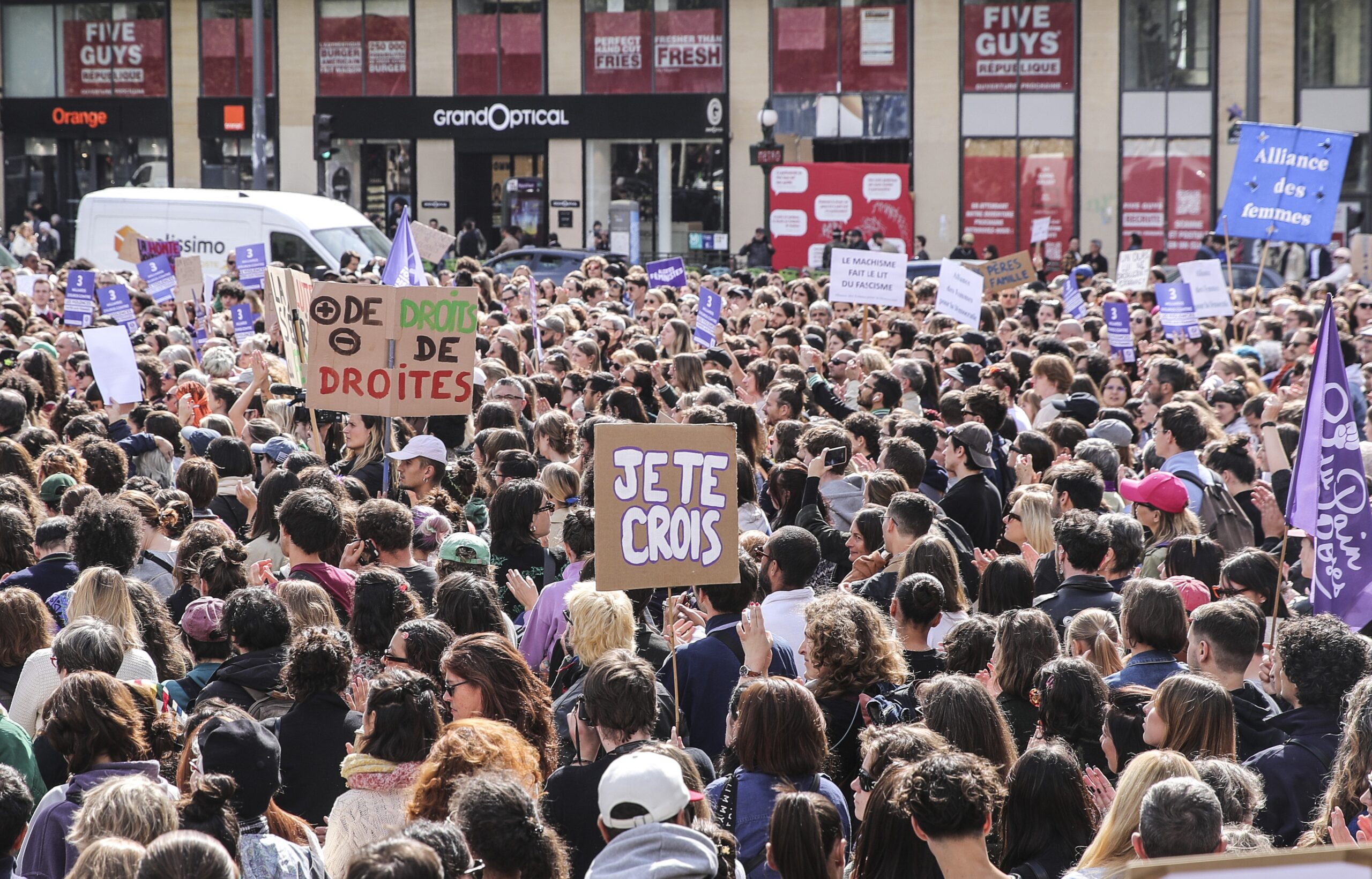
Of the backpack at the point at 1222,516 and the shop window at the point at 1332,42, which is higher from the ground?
the shop window at the point at 1332,42

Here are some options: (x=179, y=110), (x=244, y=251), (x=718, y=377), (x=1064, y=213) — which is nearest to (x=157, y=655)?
(x=718, y=377)

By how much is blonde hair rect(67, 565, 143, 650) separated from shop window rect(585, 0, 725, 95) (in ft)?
108

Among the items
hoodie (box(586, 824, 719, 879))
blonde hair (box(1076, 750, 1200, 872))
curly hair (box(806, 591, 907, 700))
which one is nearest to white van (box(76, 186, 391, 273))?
curly hair (box(806, 591, 907, 700))

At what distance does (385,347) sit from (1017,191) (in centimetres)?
2839

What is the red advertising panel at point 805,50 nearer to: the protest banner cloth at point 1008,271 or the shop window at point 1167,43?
the shop window at point 1167,43

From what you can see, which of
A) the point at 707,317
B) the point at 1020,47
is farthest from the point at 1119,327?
the point at 1020,47

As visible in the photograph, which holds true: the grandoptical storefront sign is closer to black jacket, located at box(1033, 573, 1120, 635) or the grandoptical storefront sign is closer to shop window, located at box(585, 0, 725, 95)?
shop window, located at box(585, 0, 725, 95)

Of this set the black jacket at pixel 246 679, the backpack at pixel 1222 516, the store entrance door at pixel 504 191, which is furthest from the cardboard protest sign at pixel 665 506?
the store entrance door at pixel 504 191

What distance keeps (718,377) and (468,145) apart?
28652mm

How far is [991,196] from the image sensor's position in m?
35.8

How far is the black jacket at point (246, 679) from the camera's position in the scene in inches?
217

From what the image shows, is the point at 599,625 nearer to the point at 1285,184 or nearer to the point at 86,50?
the point at 1285,184

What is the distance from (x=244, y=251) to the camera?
63.2 ft

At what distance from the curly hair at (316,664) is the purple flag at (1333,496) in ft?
11.9
